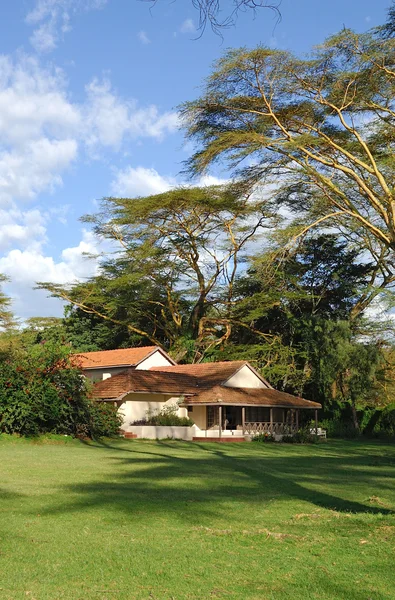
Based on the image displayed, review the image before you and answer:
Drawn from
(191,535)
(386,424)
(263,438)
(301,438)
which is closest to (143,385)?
(263,438)

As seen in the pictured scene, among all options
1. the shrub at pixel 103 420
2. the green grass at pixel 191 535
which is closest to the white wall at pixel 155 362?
the shrub at pixel 103 420

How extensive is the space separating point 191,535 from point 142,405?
27.1m

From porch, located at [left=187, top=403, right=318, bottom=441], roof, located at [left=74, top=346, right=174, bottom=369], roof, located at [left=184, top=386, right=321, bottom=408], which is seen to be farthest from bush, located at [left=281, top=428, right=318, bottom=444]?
roof, located at [left=74, top=346, right=174, bottom=369]

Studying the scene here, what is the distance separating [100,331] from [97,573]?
4773cm

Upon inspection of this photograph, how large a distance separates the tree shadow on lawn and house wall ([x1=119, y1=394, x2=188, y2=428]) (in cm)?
1218

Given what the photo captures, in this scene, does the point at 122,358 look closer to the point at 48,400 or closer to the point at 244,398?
the point at 244,398

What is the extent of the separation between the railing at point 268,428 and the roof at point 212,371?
2.92 m

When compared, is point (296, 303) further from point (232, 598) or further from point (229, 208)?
point (232, 598)

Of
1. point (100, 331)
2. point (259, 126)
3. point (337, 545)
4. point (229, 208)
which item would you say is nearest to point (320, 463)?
point (259, 126)

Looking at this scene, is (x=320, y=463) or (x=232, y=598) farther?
(x=320, y=463)

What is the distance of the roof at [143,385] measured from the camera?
1313 inches

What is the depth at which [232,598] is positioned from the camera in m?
5.67

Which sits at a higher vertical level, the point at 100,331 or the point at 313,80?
the point at 313,80

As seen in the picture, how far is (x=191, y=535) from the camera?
27.5ft
